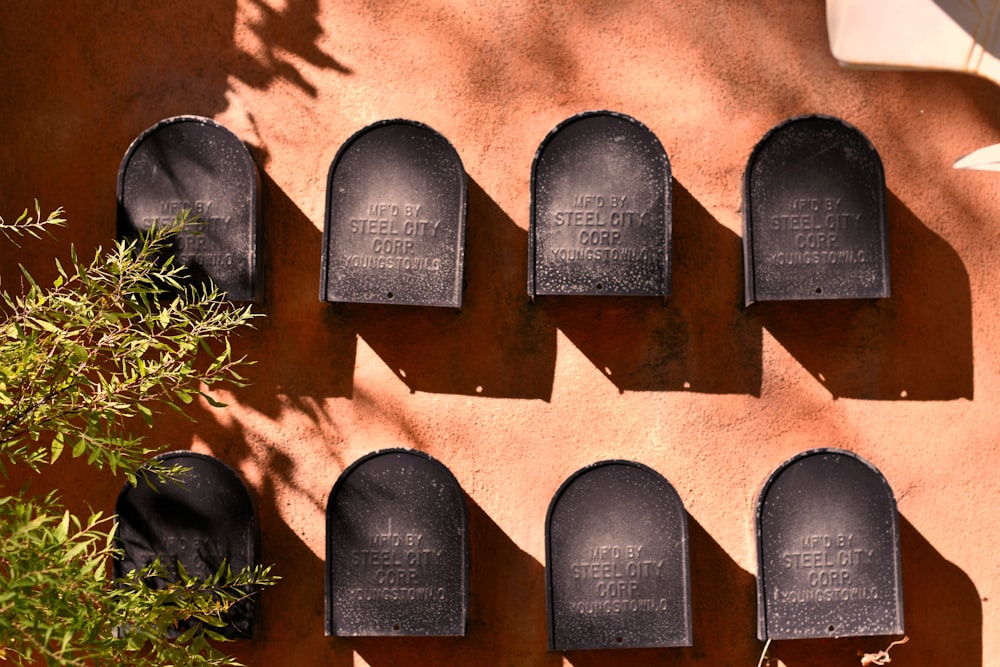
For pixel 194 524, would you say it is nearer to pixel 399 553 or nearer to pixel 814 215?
pixel 399 553

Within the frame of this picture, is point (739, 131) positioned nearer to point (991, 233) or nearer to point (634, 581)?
point (991, 233)

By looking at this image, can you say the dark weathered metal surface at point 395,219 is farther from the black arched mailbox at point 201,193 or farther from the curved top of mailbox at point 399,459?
the curved top of mailbox at point 399,459

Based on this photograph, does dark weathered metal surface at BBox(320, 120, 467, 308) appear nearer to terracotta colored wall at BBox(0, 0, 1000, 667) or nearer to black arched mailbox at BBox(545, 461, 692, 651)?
terracotta colored wall at BBox(0, 0, 1000, 667)

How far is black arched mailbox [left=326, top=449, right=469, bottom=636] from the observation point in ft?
14.1

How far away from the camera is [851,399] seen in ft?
15.2

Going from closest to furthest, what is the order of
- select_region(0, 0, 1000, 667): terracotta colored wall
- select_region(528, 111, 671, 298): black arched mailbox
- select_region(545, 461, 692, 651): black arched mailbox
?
select_region(545, 461, 692, 651): black arched mailbox
select_region(528, 111, 671, 298): black arched mailbox
select_region(0, 0, 1000, 667): terracotta colored wall

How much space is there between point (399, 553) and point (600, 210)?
1.96 meters

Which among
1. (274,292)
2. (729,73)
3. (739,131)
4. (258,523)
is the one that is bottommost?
(258,523)

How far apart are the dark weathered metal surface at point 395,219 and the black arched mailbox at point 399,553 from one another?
0.85m

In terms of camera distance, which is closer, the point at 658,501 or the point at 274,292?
the point at 658,501

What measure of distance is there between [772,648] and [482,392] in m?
1.99

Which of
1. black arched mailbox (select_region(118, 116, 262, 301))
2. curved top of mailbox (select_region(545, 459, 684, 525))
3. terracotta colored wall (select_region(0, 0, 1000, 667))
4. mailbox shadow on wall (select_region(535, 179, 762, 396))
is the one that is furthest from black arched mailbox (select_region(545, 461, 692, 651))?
black arched mailbox (select_region(118, 116, 262, 301))

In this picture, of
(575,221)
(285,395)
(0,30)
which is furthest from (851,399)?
(0,30)

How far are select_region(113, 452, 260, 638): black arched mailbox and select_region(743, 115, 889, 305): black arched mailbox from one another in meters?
2.79
